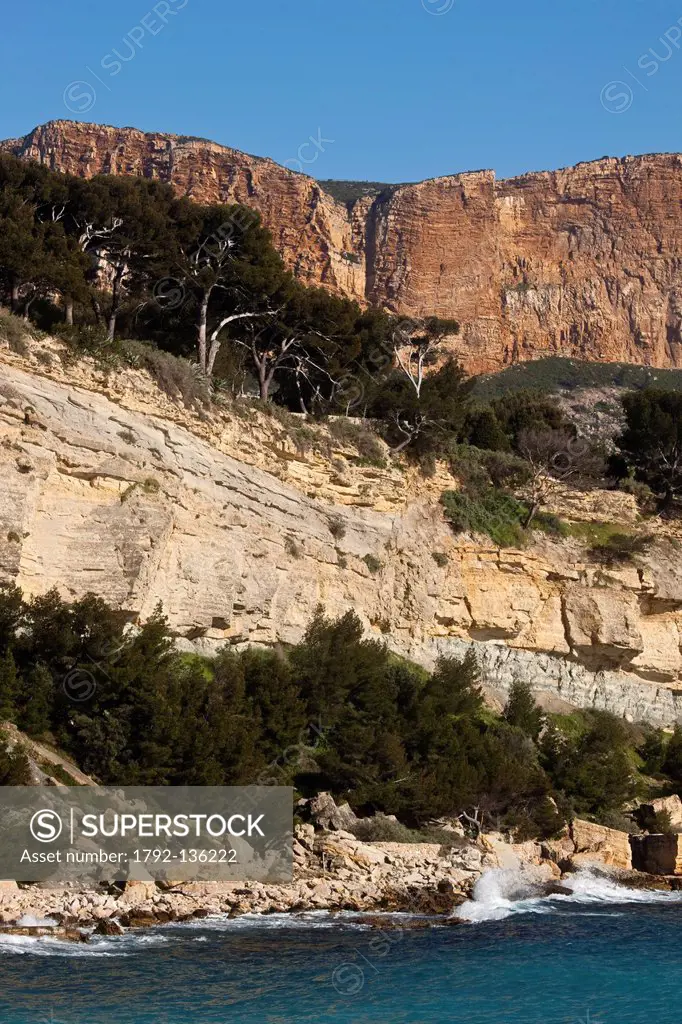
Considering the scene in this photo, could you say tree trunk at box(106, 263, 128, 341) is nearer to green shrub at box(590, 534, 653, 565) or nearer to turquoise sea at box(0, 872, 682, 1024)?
green shrub at box(590, 534, 653, 565)

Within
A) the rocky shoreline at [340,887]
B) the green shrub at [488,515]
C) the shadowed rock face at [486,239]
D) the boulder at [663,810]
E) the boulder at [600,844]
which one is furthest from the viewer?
the shadowed rock face at [486,239]

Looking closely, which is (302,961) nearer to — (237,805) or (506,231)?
(237,805)

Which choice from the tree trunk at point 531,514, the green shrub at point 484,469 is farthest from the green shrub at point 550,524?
the green shrub at point 484,469

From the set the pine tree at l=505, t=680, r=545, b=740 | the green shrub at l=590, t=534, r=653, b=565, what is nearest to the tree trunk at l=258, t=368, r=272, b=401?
the pine tree at l=505, t=680, r=545, b=740

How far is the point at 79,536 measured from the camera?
2258 cm

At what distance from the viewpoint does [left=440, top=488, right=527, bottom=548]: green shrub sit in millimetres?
32094

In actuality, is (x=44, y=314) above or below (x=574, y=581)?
above

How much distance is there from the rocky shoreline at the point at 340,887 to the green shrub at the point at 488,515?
954cm

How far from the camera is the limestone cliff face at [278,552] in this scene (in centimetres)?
2258

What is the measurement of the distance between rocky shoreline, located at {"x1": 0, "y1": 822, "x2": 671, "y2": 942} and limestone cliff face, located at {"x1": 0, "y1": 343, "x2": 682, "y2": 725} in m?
6.38

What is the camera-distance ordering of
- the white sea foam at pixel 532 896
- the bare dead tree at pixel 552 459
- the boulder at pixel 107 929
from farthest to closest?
1. the bare dead tree at pixel 552 459
2. the white sea foam at pixel 532 896
3. the boulder at pixel 107 929

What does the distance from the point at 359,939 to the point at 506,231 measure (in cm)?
6859

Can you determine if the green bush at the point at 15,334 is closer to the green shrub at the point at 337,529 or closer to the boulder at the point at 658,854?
the green shrub at the point at 337,529

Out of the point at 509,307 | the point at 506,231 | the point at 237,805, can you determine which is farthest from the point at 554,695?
the point at 506,231
